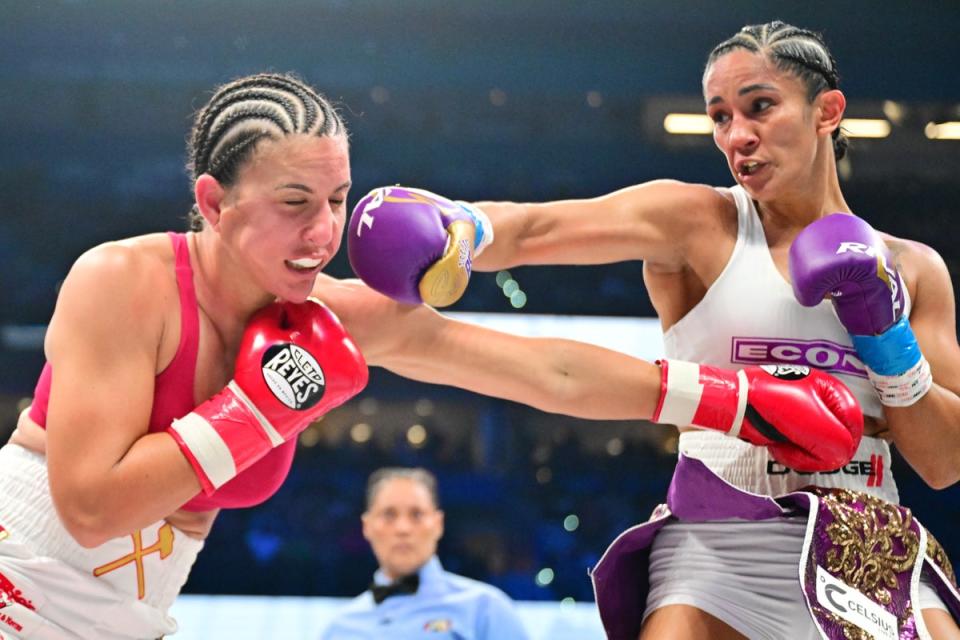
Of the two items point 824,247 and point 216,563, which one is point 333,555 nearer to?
point 216,563

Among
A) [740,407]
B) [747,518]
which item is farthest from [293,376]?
[747,518]

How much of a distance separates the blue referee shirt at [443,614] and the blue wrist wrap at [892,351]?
222cm

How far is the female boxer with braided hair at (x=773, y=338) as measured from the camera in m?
2.16

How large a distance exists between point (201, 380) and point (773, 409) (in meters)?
1.05

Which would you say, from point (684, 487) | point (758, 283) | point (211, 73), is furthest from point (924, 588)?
point (211, 73)

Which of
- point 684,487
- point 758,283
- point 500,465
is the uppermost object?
point 500,465

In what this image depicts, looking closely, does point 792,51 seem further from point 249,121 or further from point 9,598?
point 9,598

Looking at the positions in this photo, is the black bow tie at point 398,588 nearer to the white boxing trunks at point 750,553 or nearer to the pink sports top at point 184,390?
the white boxing trunks at point 750,553

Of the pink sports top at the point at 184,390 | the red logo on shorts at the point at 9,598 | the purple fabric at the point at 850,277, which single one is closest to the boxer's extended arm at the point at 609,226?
the purple fabric at the point at 850,277

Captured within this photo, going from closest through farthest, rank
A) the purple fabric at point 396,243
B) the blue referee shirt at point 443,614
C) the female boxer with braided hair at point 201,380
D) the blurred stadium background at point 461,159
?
the female boxer with braided hair at point 201,380, the purple fabric at point 396,243, the blue referee shirt at point 443,614, the blurred stadium background at point 461,159

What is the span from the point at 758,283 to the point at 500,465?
4972 mm

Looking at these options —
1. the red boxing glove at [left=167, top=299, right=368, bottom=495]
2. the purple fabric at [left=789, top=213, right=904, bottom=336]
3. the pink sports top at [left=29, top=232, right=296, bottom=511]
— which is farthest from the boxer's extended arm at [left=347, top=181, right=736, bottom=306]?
the pink sports top at [left=29, top=232, right=296, bottom=511]

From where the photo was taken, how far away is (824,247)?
2246 mm

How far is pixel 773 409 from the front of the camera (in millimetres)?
2096
